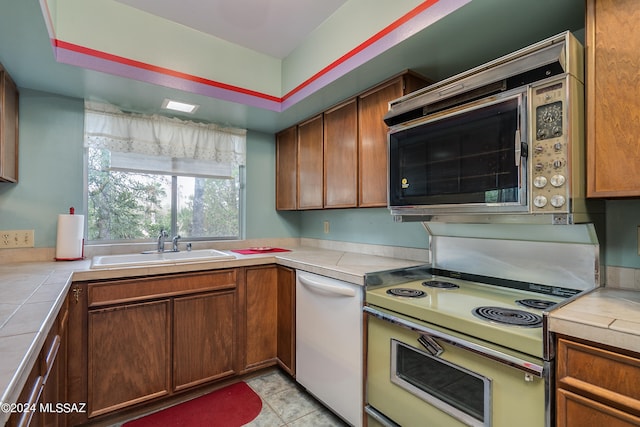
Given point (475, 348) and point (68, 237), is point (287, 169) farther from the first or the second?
point (475, 348)

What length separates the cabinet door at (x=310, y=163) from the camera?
2477 millimetres

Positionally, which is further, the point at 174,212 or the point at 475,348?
the point at 174,212

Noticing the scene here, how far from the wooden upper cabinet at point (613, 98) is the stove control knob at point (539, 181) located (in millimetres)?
163

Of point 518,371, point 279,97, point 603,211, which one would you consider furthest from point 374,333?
point 279,97

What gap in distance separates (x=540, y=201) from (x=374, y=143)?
104cm

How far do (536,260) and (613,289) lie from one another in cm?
28

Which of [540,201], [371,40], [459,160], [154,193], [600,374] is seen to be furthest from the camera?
[154,193]

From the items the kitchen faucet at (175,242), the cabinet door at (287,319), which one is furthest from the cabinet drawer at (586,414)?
the kitchen faucet at (175,242)

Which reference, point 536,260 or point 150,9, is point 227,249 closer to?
point 150,9

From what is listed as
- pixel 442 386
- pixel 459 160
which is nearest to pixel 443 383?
pixel 442 386

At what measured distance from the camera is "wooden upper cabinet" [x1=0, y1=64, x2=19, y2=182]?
170 cm

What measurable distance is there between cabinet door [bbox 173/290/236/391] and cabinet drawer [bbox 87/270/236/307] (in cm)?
6

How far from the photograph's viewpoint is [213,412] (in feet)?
6.18

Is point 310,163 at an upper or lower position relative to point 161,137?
lower
